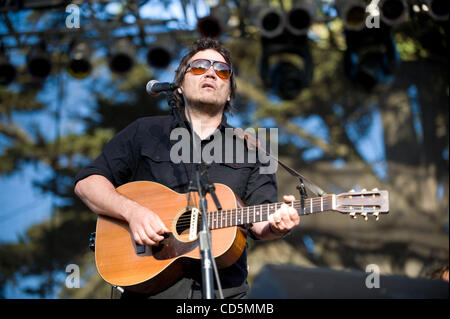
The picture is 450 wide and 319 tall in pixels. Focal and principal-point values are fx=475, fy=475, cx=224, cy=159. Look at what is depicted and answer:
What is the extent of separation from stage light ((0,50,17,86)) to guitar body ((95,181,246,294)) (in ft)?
15.9

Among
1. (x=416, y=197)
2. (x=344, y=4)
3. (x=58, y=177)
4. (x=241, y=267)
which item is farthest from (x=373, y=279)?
(x=58, y=177)

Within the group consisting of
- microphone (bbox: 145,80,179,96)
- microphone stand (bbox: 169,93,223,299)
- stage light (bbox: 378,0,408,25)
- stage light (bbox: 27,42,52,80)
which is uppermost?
stage light (bbox: 27,42,52,80)

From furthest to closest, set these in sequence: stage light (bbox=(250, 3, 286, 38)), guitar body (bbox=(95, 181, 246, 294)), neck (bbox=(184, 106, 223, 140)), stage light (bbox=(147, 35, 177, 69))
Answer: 1. stage light (bbox=(147, 35, 177, 69))
2. stage light (bbox=(250, 3, 286, 38))
3. neck (bbox=(184, 106, 223, 140))
4. guitar body (bbox=(95, 181, 246, 294))

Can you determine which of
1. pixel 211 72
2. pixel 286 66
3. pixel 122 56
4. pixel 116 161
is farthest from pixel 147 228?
pixel 122 56

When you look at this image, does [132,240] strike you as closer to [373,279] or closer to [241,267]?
[241,267]

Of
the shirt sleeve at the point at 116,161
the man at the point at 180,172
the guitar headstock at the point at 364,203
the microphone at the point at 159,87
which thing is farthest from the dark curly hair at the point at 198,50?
the guitar headstock at the point at 364,203

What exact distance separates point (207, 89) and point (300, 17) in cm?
328

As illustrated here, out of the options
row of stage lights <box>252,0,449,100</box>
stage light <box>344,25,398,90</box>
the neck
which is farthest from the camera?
stage light <box>344,25,398,90</box>

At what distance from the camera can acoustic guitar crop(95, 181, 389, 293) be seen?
2.59 meters

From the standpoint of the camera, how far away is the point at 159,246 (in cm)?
288

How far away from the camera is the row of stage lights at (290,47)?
5879mm

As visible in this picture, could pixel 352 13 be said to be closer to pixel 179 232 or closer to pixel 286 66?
pixel 286 66

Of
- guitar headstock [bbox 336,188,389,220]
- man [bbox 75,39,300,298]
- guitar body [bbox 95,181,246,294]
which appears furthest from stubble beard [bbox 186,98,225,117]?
guitar headstock [bbox 336,188,389,220]

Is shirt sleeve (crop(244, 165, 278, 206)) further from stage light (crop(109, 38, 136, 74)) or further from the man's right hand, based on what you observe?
stage light (crop(109, 38, 136, 74))
